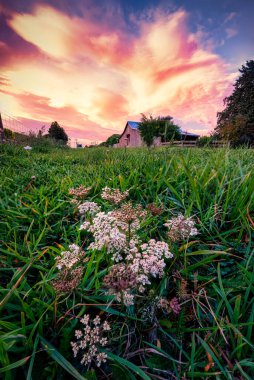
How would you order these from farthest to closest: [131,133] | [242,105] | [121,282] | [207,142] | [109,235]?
1. [131,133]
2. [242,105]
3. [207,142]
4. [109,235]
5. [121,282]

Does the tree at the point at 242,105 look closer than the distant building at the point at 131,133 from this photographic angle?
Yes

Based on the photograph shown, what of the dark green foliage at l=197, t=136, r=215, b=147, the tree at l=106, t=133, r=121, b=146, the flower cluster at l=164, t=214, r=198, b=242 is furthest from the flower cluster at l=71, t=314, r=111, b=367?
the tree at l=106, t=133, r=121, b=146

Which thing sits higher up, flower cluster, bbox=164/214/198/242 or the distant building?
the distant building

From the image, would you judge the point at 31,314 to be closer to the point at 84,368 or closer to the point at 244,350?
the point at 84,368

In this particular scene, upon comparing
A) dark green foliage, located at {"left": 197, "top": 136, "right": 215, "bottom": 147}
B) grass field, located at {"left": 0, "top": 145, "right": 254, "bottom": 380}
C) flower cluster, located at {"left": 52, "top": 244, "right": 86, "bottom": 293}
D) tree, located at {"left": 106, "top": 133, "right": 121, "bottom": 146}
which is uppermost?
tree, located at {"left": 106, "top": 133, "right": 121, "bottom": 146}

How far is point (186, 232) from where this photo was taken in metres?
1.06


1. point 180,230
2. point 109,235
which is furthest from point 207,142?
point 109,235

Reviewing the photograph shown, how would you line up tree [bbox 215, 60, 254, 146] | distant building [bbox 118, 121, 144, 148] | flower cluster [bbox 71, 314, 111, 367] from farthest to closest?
1. distant building [bbox 118, 121, 144, 148]
2. tree [bbox 215, 60, 254, 146]
3. flower cluster [bbox 71, 314, 111, 367]

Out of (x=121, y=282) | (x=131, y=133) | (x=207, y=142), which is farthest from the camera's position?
(x=131, y=133)

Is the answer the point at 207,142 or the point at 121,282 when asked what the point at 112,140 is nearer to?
the point at 207,142

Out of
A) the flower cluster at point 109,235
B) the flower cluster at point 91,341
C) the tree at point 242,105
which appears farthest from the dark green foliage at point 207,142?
the tree at point 242,105

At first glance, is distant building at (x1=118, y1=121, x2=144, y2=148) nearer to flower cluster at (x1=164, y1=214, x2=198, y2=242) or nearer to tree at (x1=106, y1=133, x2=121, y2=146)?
tree at (x1=106, y1=133, x2=121, y2=146)

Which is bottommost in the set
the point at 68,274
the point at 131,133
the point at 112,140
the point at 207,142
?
the point at 68,274

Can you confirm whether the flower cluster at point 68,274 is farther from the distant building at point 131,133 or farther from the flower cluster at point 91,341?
the distant building at point 131,133
